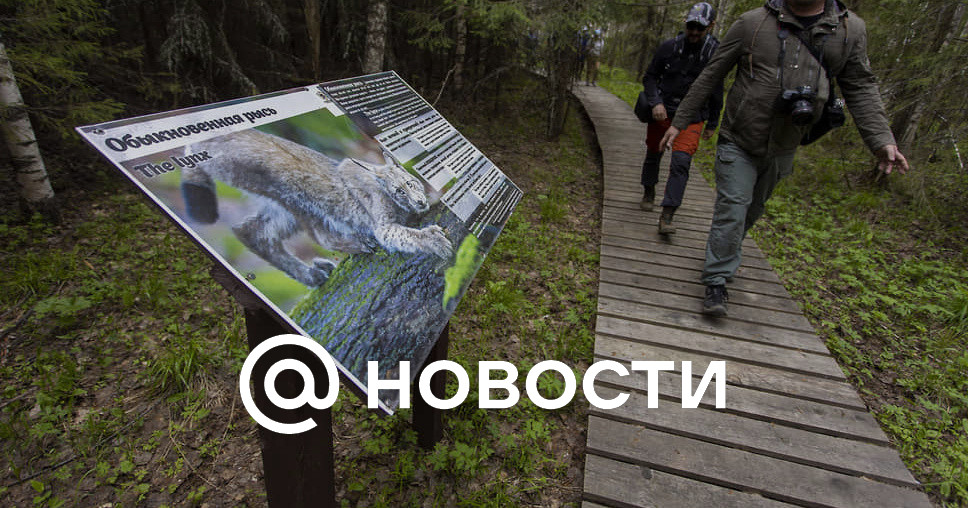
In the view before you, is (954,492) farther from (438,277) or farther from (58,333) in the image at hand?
(58,333)

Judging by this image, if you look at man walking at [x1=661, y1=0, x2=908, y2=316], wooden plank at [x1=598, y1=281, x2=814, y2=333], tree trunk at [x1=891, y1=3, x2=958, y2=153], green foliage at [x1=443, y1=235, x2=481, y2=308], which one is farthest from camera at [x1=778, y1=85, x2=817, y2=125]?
tree trunk at [x1=891, y1=3, x2=958, y2=153]

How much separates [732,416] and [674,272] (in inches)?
73.4

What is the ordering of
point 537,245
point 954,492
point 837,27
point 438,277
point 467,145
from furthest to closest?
point 537,245
point 837,27
point 467,145
point 954,492
point 438,277

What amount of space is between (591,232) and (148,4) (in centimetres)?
784

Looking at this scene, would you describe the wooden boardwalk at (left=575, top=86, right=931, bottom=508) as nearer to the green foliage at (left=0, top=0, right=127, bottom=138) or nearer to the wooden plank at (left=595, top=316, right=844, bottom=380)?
the wooden plank at (left=595, top=316, right=844, bottom=380)

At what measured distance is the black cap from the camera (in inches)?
177

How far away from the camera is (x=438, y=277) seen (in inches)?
67.6

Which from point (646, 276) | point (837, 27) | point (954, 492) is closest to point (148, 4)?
point (646, 276)

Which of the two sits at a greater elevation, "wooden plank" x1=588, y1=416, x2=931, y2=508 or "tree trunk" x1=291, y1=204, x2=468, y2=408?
"tree trunk" x1=291, y1=204, x2=468, y2=408

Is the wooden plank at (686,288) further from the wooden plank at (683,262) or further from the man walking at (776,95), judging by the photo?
the man walking at (776,95)

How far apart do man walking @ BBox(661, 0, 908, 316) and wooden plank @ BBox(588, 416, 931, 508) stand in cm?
141

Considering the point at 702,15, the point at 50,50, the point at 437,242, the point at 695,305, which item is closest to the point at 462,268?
the point at 437,242

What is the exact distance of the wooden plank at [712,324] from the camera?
3527 mm

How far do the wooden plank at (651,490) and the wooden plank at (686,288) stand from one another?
6.59ft
